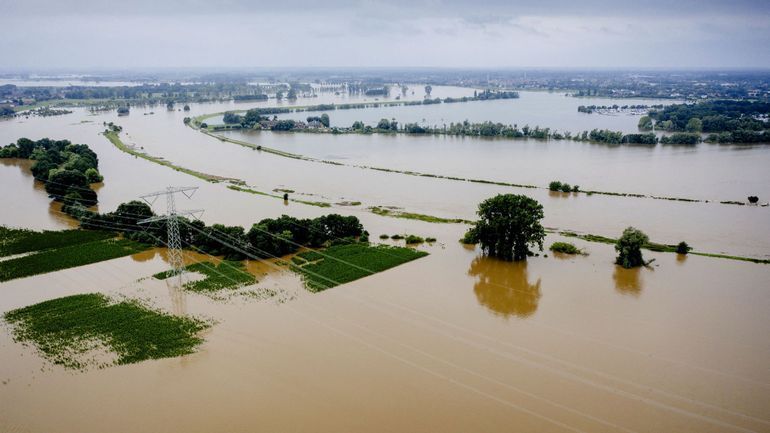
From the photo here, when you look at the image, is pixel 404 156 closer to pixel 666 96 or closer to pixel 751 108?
pixel 751 108

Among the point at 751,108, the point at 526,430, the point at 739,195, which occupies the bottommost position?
the point at 526,430

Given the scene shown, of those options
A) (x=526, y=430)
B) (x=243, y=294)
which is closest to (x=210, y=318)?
(x=243, y=294)

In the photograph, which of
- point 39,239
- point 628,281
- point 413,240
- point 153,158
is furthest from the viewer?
point 153,158

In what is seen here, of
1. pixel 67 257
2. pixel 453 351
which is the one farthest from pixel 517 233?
pixel 67 257

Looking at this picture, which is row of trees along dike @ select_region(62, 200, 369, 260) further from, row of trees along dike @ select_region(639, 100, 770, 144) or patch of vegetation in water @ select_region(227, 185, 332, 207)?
row of trees along dike @ select_region(639, 100, 770, 144)

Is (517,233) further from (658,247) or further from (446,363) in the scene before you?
A: (446,363)
